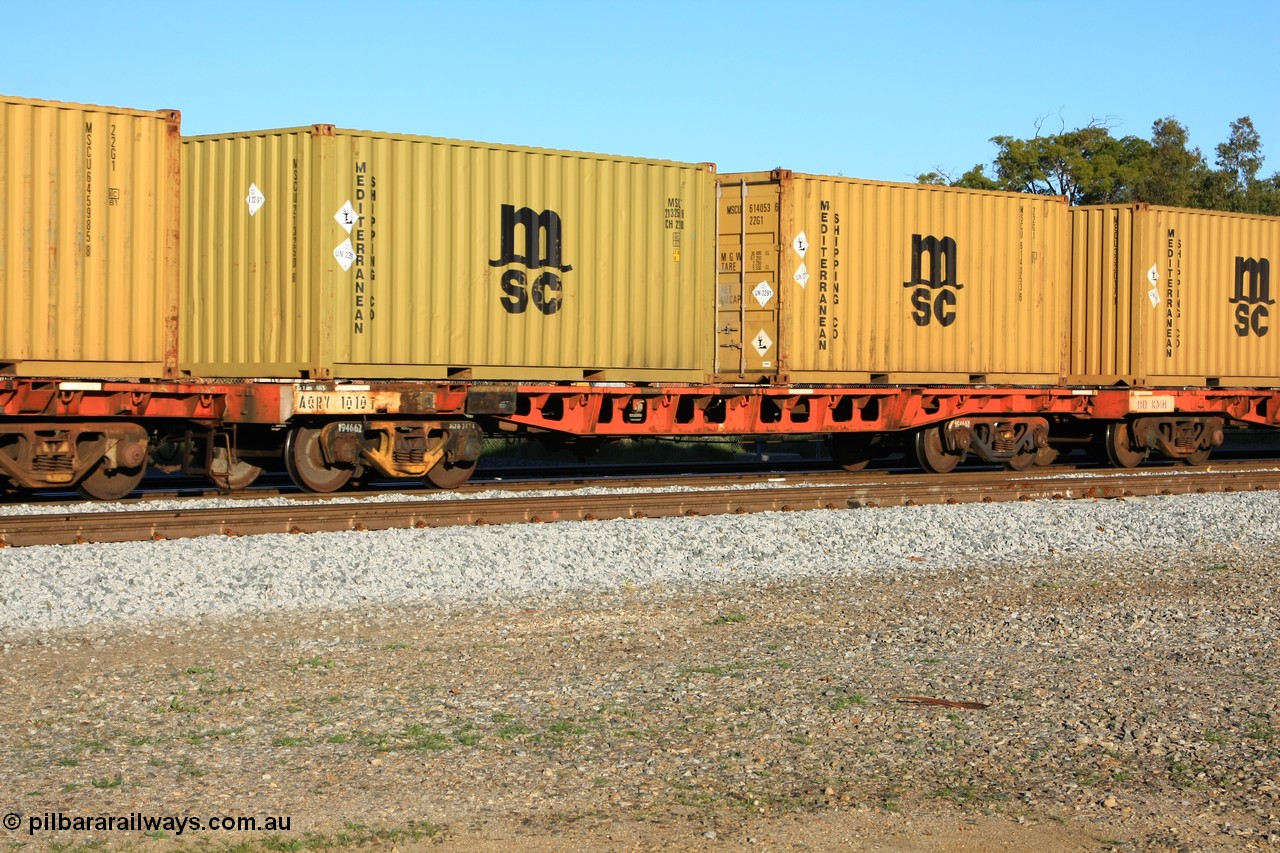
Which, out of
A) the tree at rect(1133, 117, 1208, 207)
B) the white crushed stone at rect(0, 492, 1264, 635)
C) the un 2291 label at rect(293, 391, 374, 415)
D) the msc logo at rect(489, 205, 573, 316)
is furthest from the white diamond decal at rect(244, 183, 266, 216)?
the tree at rect(1133, 117, 1208, 207)

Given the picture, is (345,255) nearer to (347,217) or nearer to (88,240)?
(347,217)

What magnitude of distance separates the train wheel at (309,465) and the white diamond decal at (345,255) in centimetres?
171

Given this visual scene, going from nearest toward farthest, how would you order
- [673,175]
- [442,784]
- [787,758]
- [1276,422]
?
1. [442,784]
2. [787,758]
3. [673,175]
4. [1276,422]

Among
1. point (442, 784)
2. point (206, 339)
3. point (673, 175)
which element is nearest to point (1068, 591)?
point (442, 784)

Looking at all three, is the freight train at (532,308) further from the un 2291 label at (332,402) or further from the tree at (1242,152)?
the tree at (1242,152)

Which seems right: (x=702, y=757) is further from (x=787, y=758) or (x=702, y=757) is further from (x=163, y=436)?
(x=163, y=436)

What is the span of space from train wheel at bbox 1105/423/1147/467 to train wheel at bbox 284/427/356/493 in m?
11.0

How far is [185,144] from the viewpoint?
1462 cm

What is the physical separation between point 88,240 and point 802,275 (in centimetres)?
804

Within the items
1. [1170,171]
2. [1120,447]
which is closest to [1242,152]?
[1170,171]

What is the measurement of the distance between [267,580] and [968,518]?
22.9 feet

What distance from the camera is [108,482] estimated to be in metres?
13.6

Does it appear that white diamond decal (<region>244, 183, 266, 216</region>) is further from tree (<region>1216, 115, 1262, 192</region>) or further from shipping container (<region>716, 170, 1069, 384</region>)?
tree (<region>1216, 115, 1262, 192</region>)

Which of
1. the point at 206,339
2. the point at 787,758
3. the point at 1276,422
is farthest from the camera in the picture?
the point at 1276,422
